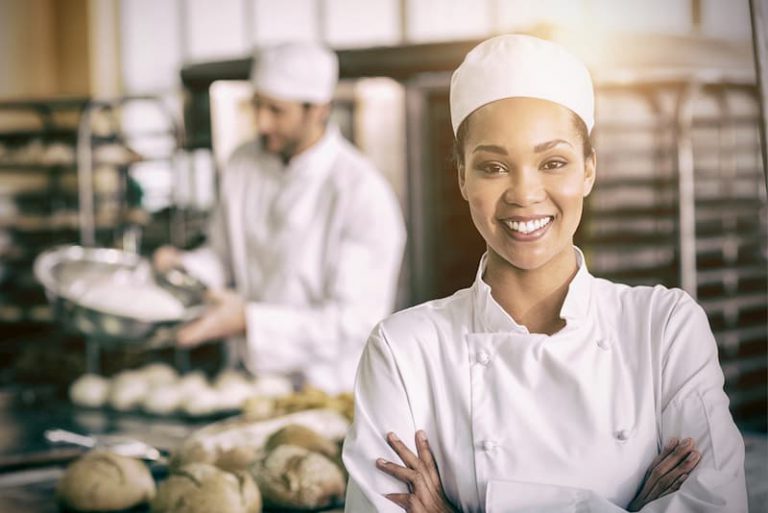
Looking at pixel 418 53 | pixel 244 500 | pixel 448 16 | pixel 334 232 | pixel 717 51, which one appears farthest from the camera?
pixel 448 16

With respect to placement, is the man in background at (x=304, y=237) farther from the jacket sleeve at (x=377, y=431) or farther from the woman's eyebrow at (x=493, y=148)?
the woman's eyebrow at (x=493, y=148)

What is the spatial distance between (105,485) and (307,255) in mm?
1461

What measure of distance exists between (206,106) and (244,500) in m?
4.24

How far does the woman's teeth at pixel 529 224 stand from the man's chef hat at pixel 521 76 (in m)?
0.13

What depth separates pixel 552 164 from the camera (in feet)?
3.53

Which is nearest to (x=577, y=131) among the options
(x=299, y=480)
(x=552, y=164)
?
(x=552, y=164)

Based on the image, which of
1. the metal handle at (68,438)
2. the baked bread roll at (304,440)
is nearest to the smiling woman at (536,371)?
the baked bread roll at (304,440)

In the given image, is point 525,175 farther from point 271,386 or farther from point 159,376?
point 159,376

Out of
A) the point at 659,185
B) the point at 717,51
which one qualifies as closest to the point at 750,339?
the point at 659,185

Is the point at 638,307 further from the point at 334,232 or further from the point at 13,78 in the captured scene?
the point at 13,78

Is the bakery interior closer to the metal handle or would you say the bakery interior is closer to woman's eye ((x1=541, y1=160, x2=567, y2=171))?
the metal handle

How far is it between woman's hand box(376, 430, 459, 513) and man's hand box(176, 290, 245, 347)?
4.35 ft

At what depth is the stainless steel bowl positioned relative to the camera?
2223mm

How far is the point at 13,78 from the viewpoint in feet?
24.8
